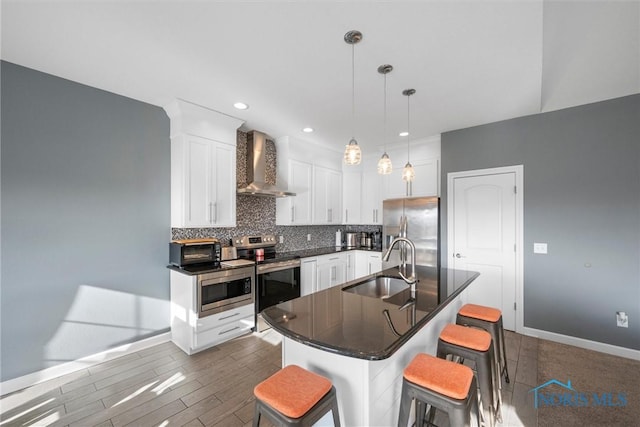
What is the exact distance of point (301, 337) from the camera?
1.20 metres

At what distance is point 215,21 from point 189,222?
2039mm

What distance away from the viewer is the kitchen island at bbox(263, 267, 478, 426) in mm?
1177

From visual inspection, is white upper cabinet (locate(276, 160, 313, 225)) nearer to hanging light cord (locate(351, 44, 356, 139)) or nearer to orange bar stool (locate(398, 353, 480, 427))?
hanging light cord (locate(351, 44, 356, 139))

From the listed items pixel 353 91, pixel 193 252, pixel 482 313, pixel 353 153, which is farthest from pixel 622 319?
pixel 193 252

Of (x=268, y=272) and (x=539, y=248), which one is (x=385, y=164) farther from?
(x=539, y=248)

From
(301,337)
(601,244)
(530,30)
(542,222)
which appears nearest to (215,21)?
(301,337)

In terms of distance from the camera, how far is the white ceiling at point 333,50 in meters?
1.66

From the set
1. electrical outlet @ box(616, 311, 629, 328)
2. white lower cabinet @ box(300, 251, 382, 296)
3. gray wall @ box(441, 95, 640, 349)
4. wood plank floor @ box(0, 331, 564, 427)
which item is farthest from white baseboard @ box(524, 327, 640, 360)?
white lower cabinet @ box(300, 251, 382, 296)

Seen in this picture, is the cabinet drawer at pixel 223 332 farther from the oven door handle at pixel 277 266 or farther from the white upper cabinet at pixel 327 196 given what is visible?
the white upper cabinet at pixel 327 196

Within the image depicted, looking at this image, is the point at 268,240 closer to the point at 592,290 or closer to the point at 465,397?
the point at 465,397

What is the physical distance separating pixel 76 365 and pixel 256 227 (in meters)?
2.34

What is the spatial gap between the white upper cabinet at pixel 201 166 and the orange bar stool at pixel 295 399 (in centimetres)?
230

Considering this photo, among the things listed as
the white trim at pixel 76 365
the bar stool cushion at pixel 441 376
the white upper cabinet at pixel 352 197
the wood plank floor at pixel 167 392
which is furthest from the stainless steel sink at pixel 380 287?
the white upper cabinet at pixel 352 197

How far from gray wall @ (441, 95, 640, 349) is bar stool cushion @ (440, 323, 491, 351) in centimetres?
218
